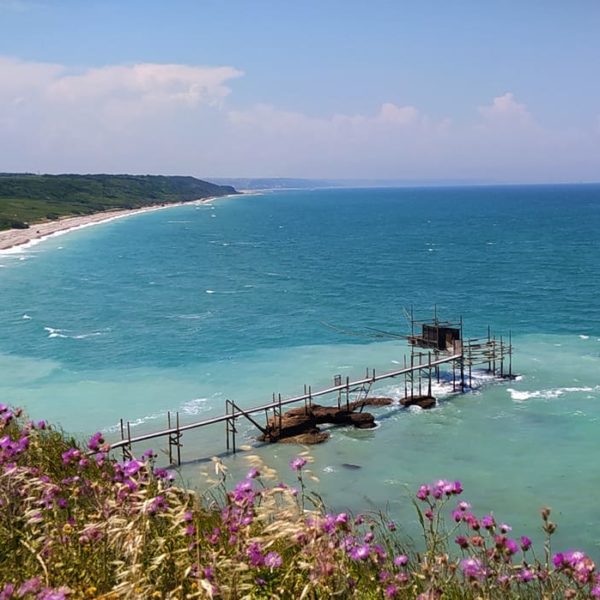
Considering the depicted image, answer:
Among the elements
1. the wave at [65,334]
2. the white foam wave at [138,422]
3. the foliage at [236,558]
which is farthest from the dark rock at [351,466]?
the wave at [65,334]

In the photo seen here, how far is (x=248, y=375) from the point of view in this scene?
4319 cm

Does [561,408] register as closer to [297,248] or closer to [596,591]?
[596,591]

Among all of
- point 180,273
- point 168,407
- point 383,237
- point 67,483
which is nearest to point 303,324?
point 168,407

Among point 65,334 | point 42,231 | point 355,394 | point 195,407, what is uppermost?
point 42,231

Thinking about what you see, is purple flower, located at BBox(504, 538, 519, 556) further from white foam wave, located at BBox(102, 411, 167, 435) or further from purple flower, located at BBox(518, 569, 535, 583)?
white foam wave, located at BBox(102, 411, 167, 435)

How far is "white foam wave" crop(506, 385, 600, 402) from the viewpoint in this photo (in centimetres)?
3869

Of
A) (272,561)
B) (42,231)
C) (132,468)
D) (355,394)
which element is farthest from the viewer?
(42,231)

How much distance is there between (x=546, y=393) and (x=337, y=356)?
14569mm

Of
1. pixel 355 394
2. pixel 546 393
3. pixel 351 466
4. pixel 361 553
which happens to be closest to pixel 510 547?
pixel 361 553

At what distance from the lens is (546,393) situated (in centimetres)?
3931

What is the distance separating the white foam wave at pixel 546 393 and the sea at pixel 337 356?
0.56 ft

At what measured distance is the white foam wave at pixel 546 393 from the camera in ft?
127

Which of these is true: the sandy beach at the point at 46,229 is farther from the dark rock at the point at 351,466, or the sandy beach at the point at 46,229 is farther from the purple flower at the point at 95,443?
the purple flower at the point at 95,443

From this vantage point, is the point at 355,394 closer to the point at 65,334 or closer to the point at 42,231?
the point at 65,334
